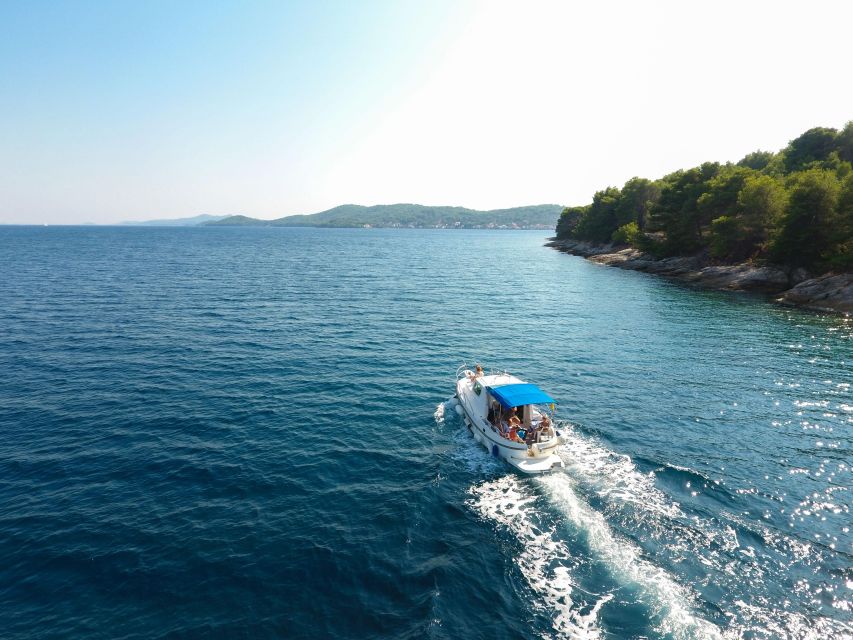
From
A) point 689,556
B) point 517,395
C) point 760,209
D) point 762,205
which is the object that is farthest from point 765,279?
point 689,556

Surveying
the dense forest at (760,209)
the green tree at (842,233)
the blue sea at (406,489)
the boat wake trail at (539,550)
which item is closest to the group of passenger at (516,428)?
the blue sea at (406,489)

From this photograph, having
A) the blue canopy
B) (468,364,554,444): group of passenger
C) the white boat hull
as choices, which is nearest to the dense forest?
the blue canopy

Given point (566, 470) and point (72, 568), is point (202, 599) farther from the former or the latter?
point (566, 470)

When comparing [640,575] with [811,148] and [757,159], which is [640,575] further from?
[757,159]

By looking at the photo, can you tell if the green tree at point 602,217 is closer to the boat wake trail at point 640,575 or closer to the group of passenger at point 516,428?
the group of passenger at point 516,428

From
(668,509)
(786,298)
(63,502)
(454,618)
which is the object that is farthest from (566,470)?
(786,298)
